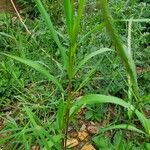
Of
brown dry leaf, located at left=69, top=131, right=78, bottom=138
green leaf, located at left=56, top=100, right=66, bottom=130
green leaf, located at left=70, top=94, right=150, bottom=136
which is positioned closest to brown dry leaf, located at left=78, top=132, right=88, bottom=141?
brown dry leaf, located at left=69, top=131, right=78, bottom=138

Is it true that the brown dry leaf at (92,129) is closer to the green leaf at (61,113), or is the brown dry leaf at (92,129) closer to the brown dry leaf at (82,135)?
the brown dry leaf at (82,135)

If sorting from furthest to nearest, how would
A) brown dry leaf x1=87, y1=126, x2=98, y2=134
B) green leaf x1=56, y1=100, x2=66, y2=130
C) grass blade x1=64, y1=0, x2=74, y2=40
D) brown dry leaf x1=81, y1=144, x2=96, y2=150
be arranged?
brown dry leaf x1=87, y1=126, x2=98, y2=134 → brown dry leaf x1=81, y1=144, x2=96, y2=150 → green leaf x1=56, y1=100, x2=66, y2=130 → grass blade x1=64, y1=0, x2=74, y2=40

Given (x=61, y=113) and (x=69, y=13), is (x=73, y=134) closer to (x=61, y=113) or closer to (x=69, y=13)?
(x=61, y=113)

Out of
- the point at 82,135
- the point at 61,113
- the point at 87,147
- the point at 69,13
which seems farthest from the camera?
the point at 82,135

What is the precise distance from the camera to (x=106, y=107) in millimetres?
2143

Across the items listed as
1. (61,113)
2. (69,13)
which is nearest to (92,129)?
(61,113)

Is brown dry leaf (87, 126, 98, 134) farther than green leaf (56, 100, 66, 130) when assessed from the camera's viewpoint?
Yes

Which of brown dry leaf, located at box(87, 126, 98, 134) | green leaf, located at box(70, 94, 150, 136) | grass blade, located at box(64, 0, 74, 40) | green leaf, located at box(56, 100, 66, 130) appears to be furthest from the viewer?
brown dry leaf, located at box(87, 126, 98, 134)

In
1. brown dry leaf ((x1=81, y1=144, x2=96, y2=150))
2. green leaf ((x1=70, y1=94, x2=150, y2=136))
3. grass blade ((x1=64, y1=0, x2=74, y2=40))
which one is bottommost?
brown dry leaf ((x1=81, y1=144, x2=96, y2=150))

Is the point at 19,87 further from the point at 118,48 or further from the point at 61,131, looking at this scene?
the point at 118,48

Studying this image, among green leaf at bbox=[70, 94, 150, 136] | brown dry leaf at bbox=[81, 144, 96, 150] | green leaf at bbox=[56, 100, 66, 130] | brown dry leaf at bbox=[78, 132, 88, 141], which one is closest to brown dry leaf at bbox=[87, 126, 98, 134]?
brown dry leaf at bbox=[78, 132, 88, 141]

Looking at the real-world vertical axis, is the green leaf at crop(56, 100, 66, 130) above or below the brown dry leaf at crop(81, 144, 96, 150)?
above

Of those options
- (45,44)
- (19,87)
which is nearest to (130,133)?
(19,87)

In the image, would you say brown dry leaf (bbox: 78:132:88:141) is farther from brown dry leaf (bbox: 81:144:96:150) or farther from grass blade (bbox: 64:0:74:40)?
grass blade (bbox: 64:0:74:40)
